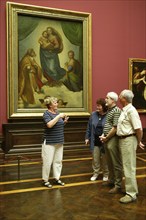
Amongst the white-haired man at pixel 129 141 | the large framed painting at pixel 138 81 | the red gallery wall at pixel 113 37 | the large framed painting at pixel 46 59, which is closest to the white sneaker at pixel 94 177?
the white-haired man at pixel 129 141

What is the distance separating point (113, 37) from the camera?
8805mm

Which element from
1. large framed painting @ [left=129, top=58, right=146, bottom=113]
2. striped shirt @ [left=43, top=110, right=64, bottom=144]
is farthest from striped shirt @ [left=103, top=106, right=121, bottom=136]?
large framed painting @ [left=129, top=58, right=146, bottom=113]

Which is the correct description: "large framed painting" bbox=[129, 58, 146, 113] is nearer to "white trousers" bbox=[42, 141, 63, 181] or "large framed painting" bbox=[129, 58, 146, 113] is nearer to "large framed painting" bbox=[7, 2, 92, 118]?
"large framed painting" bbox=[7, 2, 92, 118]

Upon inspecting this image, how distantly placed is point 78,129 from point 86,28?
10.1ft

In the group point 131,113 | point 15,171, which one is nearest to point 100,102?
point 131,113

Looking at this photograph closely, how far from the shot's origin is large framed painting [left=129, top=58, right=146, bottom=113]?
907 centimetres

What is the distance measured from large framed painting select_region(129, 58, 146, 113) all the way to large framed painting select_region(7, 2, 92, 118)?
1.60 metres

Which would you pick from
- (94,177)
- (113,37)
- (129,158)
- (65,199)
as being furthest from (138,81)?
(65,199)

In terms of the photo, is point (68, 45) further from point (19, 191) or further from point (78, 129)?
point (19, 191)

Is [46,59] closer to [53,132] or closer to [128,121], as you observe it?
[53,132]

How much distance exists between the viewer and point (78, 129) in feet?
26.9

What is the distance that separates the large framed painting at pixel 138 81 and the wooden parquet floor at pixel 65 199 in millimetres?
3371

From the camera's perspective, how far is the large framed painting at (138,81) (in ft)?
29.8

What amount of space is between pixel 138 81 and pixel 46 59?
10.6 feet
